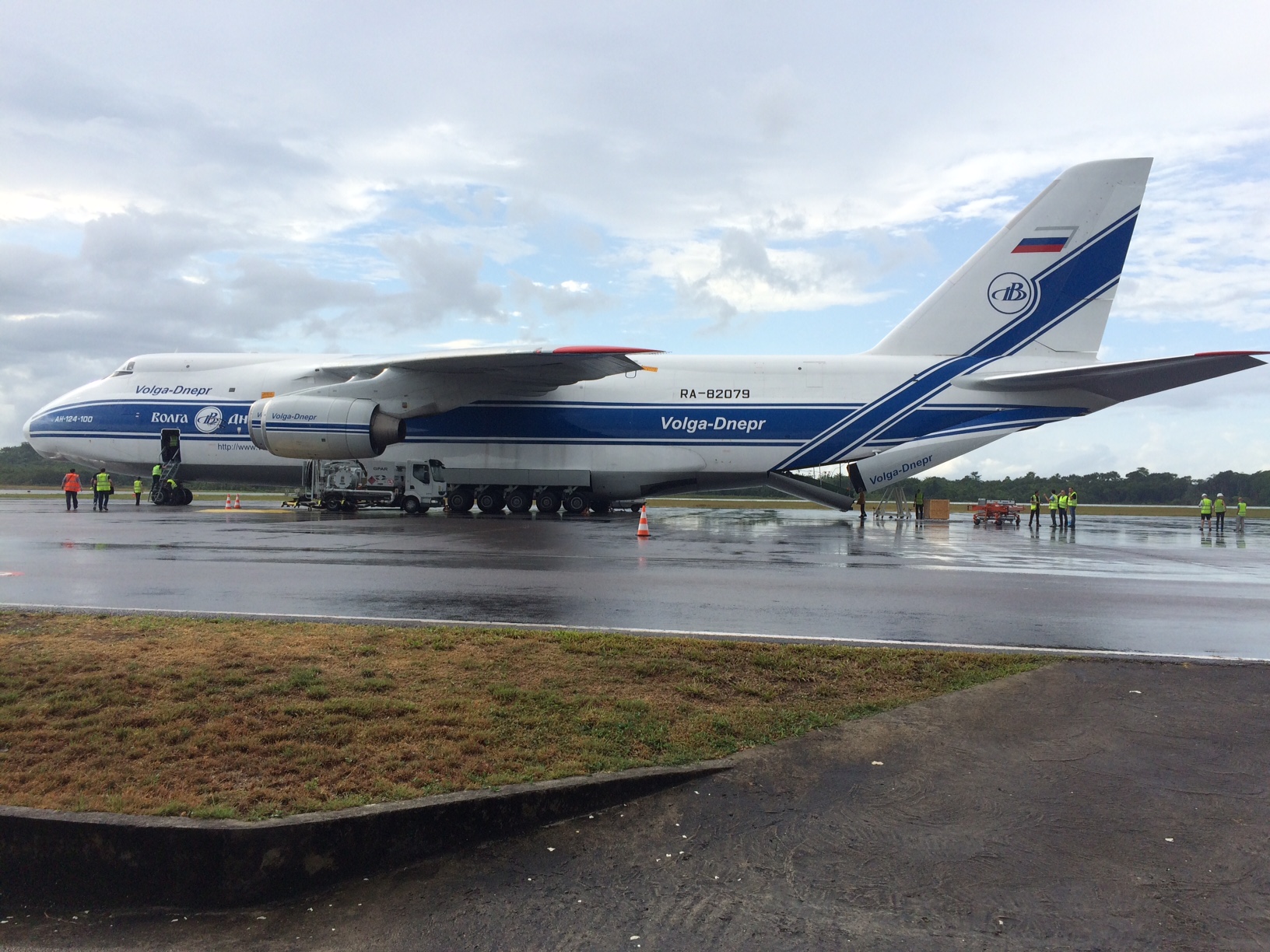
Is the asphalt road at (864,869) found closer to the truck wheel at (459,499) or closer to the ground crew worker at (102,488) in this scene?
the truck wheel at (459,499)

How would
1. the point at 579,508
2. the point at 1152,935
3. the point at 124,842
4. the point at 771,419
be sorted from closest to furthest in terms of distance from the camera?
1. the point at 1152,935
2. the point at 124,842
3. the point at 771,419
4. the point at 579,508

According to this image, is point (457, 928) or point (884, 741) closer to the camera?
point (457, 928)

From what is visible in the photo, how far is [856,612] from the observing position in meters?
7.77

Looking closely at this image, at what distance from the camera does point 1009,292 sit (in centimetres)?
2100

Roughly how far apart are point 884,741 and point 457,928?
93.2 inches

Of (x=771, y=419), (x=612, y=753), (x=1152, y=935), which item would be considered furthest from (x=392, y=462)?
(x=1152, y=935)

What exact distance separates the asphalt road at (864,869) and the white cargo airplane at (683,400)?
1493 cm

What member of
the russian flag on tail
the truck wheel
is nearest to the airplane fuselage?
the truck wheel

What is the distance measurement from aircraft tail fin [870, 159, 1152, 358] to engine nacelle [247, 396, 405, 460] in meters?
13.9

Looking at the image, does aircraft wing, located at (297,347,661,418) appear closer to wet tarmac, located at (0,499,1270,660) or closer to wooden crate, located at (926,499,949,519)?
wet tarmac, located at (0,499,1270,660)

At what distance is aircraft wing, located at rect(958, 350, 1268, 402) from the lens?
55.5 feet

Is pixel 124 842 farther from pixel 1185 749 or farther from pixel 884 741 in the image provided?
pixel 1185 749

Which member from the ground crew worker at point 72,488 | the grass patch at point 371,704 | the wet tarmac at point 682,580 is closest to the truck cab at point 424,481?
the wet tarmac at point 682,580

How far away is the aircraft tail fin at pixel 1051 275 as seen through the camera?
20.3m
